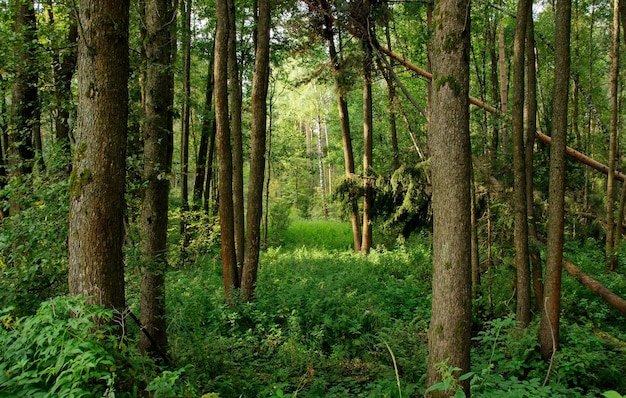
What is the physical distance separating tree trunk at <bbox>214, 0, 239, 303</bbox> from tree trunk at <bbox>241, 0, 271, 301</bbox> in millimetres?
338

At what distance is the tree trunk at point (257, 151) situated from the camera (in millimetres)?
8594

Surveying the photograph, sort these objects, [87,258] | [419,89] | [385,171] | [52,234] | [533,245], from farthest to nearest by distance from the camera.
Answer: [419,89]
[385,171]
[533,245]
[52,234]
[87,258]

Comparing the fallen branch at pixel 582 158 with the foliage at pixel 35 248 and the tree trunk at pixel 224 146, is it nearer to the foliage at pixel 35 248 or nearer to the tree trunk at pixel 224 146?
the tree trunk at pixel 224 146

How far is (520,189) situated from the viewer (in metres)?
5.86

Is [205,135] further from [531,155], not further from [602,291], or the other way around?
[602,291]

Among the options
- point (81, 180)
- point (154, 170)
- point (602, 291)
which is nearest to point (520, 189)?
point (602, 291)

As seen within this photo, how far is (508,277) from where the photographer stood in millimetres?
7277

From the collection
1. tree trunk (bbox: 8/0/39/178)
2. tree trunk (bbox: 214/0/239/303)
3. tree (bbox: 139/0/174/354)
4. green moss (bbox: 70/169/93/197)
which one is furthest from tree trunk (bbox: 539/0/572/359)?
tree trunk (bbox: 8/0/39/178)

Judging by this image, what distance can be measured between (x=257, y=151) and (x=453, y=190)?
216 inches

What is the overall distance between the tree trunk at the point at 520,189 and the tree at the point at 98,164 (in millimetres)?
5243

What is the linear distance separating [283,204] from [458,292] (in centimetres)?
1692

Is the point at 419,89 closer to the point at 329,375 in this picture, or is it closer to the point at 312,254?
the point at 312,254

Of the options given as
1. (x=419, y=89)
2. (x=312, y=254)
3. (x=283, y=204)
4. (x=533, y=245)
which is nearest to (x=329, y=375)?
(x=533, y=245)

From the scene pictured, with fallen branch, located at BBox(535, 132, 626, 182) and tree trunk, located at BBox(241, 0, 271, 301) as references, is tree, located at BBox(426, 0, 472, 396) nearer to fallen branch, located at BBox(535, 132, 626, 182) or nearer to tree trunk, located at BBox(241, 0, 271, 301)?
fallen branch, located at BBox(535, 132, 626, 182)
